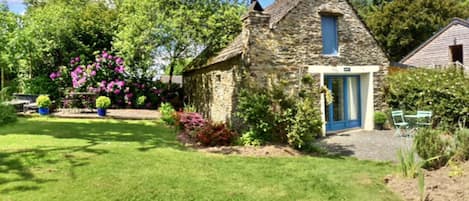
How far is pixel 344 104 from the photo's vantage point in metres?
13.3

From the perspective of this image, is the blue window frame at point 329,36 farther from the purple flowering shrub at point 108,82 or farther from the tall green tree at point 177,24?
the purple flowering shrub at point 108,82

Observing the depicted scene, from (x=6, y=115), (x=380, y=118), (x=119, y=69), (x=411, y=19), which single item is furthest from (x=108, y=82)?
(x=411, y=19)

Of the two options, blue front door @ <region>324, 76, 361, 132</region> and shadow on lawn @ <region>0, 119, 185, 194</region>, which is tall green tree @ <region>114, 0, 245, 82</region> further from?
blue front door @ <region>324, 76, 361, 132</region>

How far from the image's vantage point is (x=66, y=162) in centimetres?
706

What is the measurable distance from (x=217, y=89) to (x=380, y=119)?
21.8 feet

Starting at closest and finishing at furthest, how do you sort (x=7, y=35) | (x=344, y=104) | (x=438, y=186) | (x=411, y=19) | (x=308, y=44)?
1. (x=438, y=186)
2. (x=308, y=44)
3. (x=344, y=104)
4. (x=7, y=35)
5. (x=411, y=19)

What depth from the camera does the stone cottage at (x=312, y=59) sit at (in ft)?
34.7

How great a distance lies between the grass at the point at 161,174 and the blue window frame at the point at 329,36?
5.25 metres

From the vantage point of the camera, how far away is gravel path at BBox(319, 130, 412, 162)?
29.2 feet

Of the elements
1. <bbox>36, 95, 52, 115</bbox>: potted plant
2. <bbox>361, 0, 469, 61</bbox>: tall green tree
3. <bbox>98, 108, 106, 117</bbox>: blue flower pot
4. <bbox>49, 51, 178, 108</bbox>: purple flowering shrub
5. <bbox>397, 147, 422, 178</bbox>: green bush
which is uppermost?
<bbox>361, 0, 469, 61</bbox>: tall green tree

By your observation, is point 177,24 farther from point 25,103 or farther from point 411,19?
point 411,19

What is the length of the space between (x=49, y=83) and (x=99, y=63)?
3.04 metres

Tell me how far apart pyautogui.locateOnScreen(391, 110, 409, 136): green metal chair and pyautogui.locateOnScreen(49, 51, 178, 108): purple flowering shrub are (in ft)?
44.5

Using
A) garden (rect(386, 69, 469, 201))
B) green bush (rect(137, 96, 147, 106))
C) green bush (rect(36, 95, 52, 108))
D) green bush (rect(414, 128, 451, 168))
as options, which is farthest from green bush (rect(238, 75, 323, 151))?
green bush (rect(137, 96, 147, 106))
